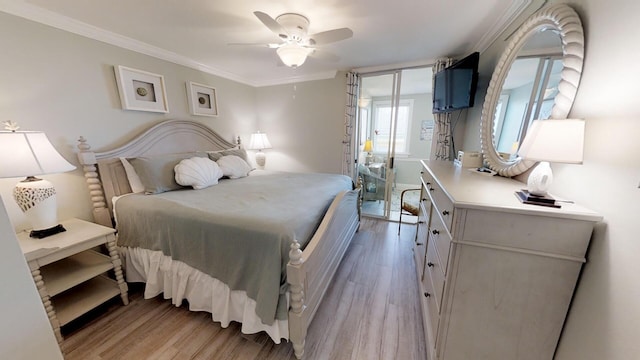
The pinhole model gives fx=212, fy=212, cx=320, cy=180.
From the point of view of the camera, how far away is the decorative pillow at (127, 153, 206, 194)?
2.03 m

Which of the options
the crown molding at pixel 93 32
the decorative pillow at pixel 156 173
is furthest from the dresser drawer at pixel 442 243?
the crown molding at pixel 93 32

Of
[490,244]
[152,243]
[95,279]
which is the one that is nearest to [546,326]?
[490,244]

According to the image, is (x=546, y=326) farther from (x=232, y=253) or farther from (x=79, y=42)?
(x=79, y=42)

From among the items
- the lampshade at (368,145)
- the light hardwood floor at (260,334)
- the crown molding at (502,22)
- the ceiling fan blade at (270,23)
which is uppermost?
the crown molding at (502,22)

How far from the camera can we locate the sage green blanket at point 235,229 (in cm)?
125

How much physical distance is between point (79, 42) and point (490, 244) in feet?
11.0

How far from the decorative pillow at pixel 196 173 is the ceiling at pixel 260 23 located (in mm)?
1260

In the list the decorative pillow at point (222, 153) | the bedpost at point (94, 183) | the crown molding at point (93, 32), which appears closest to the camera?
the crown molding at point (93, 32)

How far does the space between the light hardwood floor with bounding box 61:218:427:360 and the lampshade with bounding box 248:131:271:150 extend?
7.81 ft

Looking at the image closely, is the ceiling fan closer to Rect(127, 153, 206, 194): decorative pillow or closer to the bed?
the bed

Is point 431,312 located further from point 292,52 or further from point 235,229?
point 292,52

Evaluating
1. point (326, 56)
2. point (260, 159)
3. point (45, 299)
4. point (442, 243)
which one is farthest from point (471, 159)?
point (45, 299)

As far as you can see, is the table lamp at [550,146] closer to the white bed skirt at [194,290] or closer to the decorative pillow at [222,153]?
the white bed skirt at [194,290]

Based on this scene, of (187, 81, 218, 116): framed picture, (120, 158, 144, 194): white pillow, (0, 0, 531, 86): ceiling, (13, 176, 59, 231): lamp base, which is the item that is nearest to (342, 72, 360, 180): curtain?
(0, 0, 531, 86): ceiling
